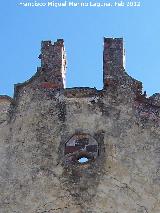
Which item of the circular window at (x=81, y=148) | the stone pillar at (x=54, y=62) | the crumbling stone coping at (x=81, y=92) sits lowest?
the circular window at (x=81, y=148)

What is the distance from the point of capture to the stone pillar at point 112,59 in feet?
39.0

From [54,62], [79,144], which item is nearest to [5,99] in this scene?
[54,62]

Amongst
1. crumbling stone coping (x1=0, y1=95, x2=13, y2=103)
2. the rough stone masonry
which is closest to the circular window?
the rough stone masonry

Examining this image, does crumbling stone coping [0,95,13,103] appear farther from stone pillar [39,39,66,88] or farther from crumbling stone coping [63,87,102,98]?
crumbling stone coping [63,87,102,98]

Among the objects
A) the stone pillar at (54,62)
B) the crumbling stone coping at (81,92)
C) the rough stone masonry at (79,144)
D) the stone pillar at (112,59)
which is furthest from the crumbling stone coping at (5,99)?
the stone pillar at (112,59)

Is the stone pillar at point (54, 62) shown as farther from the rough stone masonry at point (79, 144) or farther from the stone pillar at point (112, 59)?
the stone pillar at point (112, 59)

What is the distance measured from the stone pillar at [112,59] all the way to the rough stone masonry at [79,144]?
0.06 ft

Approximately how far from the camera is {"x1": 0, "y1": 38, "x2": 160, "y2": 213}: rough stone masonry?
10664 millimetres

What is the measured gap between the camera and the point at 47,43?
12297mm

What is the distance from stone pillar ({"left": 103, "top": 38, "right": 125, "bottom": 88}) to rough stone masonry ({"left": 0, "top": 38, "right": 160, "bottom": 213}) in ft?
0.06

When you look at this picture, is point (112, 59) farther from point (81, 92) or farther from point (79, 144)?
point (79, 144)

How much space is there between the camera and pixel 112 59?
1203 centimetres

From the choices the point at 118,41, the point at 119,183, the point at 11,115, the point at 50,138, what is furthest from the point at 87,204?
the point at 118,41

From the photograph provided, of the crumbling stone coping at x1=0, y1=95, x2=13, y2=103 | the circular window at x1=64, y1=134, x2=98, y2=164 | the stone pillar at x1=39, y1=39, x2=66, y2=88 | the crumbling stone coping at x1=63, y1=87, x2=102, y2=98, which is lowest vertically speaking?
the circular window at x1=64, y1=134, x2=98, y2=164
